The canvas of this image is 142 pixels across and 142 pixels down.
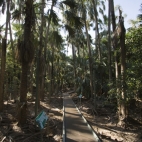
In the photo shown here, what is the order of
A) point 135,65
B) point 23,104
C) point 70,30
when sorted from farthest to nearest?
point 70,30 → point 23,104 → point 135,65

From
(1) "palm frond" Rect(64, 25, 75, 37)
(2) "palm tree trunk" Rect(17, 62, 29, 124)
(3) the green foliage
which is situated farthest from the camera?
(1) "palm frond" Rect(64, 25, 75, 37)

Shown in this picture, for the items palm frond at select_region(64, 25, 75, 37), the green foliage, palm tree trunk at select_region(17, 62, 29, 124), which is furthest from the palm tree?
the green foliage

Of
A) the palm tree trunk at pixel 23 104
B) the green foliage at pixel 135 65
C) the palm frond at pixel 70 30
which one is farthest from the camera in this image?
the palm frond at pixel 70 30

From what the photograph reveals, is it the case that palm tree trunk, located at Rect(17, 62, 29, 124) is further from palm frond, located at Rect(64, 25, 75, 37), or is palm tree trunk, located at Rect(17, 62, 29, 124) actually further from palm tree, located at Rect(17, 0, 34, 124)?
palm frond, located at Rect(64, 25, 75, 37)

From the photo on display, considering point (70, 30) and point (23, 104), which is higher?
point (70, 30)

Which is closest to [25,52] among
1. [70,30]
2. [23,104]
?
[23,104]

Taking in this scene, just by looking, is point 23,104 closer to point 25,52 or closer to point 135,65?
point 25,52

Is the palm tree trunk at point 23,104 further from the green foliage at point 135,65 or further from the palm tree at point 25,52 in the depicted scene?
the green foliage at point 135,65

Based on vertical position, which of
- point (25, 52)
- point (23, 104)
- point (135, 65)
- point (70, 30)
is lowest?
point (23, 104)

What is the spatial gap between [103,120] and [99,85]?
860 centimetres

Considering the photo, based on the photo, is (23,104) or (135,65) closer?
(135,65)

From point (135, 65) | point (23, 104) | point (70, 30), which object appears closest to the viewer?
point (135, 65)

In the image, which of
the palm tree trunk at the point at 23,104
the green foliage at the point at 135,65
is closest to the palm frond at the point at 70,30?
the green foliage at the point at 135,65

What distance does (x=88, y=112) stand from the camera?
16.5 m
